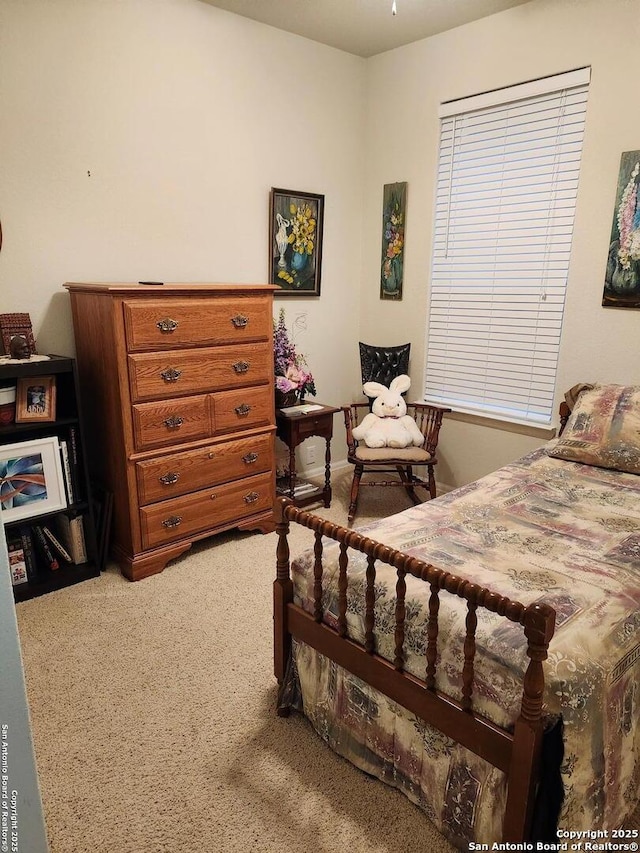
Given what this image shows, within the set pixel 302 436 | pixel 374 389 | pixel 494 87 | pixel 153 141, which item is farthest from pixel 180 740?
pixel 494 87

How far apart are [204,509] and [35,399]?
994 millimetres

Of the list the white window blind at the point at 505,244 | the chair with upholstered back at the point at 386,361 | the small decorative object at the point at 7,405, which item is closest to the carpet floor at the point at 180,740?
the small decorative object at the point at 7,405

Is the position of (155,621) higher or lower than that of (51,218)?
lower

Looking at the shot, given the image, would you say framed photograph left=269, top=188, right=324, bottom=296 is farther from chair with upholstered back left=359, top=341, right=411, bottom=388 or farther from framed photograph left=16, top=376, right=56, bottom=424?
framed photograph left=16, top=376, right=56, bottom=424

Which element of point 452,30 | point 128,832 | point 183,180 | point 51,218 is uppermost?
point 452,30

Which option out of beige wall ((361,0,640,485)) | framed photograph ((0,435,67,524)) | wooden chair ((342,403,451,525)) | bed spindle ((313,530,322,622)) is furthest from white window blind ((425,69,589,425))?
framed photograph ((0,435,67,524))

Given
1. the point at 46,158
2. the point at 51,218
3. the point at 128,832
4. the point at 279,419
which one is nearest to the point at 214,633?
the point at 128,832

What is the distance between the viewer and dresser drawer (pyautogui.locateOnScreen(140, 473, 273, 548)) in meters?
2.82

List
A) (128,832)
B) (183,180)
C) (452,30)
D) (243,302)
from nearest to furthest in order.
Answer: (128,832), (243,302), (183,180), (452,30)

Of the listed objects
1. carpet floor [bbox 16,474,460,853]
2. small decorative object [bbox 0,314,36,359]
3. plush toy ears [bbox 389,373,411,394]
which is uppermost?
small decorative object [bbox 0,314,36,359]

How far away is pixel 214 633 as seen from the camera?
241 cm

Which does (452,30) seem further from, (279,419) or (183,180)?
(279,419)

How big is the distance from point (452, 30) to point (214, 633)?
12.0 feet

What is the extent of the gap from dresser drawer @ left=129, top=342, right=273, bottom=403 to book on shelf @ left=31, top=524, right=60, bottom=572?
0.83m
